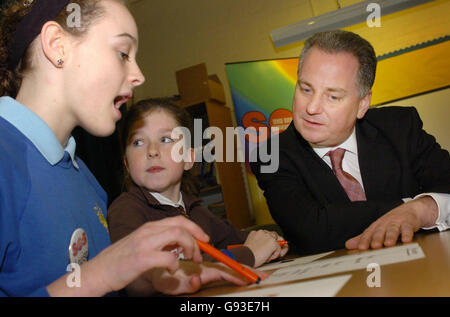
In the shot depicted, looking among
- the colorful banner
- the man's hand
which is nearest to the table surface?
the man's hand

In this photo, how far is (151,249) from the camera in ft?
1.87

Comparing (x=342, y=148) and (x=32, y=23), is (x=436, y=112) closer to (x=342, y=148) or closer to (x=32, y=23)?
(x=342, y=148)

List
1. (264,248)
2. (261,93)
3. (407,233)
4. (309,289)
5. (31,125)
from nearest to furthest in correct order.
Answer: (309,289) < (31,125) < (407,233) < (264,248) < (261,93)

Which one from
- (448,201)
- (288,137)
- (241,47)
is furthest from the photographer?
(241,47)

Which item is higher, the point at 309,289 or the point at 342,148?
the point at 342,148

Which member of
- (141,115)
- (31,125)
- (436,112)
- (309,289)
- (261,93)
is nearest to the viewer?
(309,289)

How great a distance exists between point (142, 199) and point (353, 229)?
697 millimetres

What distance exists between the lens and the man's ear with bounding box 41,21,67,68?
84cm

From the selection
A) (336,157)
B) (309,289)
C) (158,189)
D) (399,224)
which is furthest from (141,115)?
(309,289)

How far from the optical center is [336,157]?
54.9 inches

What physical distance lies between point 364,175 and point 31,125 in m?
1.05

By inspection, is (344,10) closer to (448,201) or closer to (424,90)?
(424,90)

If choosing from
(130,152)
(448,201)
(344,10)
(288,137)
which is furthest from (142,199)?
(344,10)

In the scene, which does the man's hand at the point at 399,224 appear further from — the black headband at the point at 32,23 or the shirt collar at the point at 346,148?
the black headband at the point at 32,23
